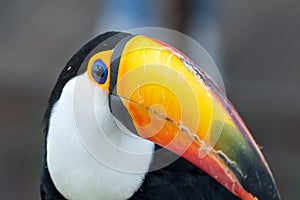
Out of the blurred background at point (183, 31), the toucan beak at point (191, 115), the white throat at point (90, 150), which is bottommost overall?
the blurred background at point (183, 31)

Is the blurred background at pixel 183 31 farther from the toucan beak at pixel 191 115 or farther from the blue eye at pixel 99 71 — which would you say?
the toucan beak at pixel 191 115

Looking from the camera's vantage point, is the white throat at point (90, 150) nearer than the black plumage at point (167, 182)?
Yes

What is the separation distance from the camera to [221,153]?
6.35 ft

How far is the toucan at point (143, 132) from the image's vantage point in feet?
6.32

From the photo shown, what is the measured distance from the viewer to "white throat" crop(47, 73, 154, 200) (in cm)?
212

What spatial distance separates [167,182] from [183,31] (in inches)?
71.8

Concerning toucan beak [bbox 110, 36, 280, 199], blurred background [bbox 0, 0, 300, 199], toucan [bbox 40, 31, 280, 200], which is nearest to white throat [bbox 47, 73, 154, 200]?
toucan [bbox 40, 31, 280, 200]

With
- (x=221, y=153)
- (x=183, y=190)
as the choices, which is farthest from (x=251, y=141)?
(x=183, y=190)

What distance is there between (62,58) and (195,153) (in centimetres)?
229

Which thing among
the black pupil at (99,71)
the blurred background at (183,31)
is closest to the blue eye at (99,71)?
the black pupil at (99,71)

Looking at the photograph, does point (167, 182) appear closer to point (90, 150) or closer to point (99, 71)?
point (90, 150)

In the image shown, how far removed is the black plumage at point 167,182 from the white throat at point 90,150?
0.03 metres

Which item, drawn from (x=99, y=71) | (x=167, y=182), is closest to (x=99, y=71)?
(x=99, y=71)

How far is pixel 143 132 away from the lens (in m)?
2.03
